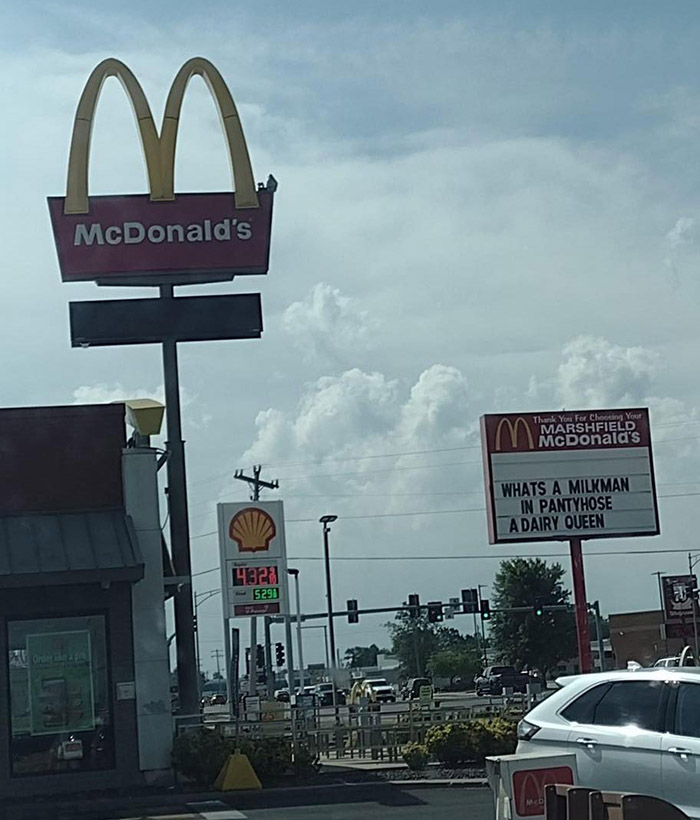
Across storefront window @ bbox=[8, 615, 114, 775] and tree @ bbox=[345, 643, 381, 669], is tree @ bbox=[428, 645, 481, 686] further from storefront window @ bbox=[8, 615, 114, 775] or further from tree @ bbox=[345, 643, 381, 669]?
storefront window @ bbox=[8, 615, 114, 775]

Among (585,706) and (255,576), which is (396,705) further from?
(585,706)

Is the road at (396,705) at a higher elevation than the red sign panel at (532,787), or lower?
lower

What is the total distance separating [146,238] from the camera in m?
25.7

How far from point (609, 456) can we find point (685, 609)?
→ 1886 inches

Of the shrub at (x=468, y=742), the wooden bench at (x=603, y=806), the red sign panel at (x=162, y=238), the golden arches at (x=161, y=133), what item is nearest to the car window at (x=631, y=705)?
the wooden bench at (x=603, y=806)

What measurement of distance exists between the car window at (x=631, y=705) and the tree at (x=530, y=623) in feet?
220

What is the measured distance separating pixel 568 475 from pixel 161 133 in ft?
34.9

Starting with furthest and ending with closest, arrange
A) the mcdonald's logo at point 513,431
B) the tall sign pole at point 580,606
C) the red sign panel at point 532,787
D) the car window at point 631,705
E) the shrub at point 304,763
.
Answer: the mcdonald's logo at point 513,431 < the tall sign pole at point 580,606 < the shrub at point 304,763 < the car window at point 631,705 < the red sign panel at point 532,787

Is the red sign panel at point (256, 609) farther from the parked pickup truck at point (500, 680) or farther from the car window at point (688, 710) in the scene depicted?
the parked pickup truck at point (500, 680)

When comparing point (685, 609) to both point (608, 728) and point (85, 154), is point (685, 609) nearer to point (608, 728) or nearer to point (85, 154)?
point (85, 154)

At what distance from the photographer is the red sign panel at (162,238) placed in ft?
83.0

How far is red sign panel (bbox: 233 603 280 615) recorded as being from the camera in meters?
25.2

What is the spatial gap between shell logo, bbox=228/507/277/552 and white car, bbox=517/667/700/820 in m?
14.0

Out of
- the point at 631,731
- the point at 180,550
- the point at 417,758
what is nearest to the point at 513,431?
the point at 417,758
